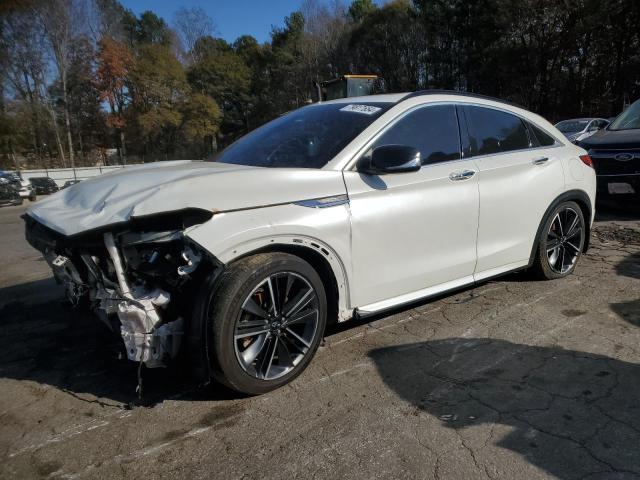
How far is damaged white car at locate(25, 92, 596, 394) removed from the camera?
8.05 ft

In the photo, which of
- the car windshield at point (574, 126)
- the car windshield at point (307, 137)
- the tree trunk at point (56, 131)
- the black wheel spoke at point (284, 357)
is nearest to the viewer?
the black wheel spoke at point (284, 357)

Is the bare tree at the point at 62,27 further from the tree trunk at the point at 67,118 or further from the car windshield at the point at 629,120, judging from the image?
the car windshield at the point at 629,120

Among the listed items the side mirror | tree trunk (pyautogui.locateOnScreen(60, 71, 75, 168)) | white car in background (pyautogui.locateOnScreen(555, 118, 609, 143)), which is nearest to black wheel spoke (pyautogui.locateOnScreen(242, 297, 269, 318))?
the side mirror

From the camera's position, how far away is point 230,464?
2.16 m

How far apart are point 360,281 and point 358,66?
47.3 metres

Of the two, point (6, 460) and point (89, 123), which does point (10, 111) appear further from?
point (6, 460)

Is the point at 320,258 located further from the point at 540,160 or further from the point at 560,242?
the point at 560,242

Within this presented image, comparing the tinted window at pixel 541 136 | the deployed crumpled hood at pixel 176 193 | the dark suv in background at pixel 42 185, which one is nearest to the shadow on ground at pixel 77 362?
the deployed crumpled hood at pixel 176 193

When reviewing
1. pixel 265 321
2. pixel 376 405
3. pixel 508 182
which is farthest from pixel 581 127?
pixel 265 321

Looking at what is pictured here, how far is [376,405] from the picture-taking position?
8.50 ft

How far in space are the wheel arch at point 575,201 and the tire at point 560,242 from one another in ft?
0.11

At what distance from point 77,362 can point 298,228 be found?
1.84m

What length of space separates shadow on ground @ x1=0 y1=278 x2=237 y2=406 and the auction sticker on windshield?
6.91 ft

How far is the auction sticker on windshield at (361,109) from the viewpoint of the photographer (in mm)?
3340
